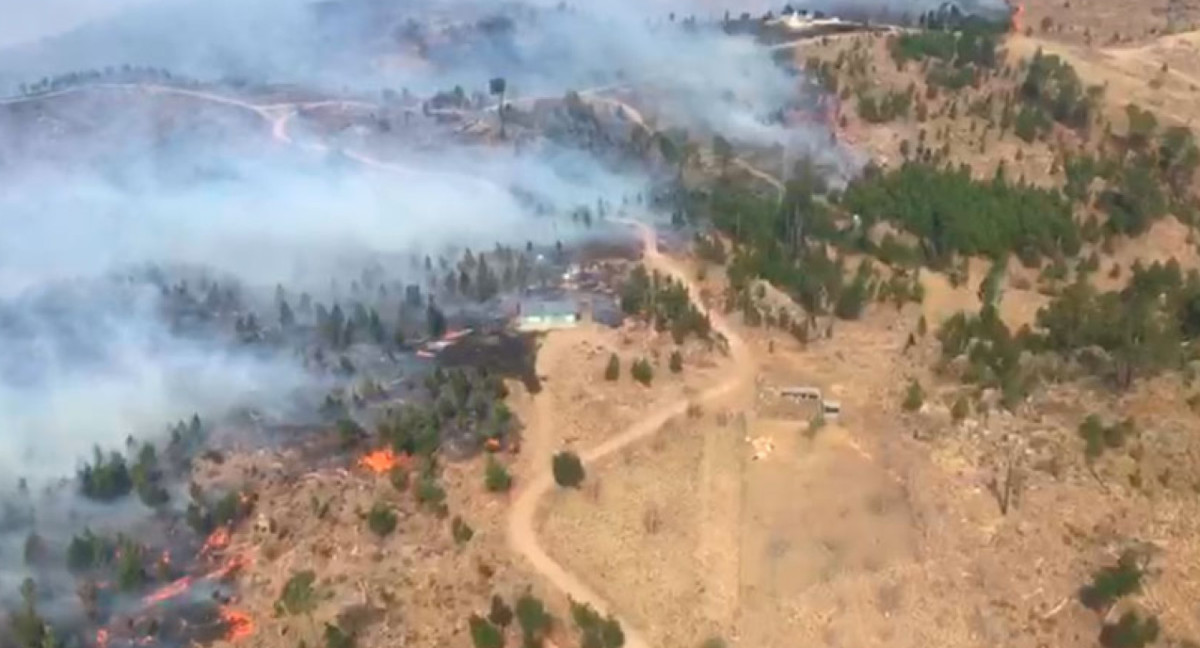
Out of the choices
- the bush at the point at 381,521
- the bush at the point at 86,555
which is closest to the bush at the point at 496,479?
the bush at the point at 381,521

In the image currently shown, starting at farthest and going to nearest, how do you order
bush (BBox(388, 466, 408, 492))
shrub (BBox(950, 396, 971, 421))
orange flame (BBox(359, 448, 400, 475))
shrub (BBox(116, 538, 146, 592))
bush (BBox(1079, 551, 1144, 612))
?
shrub (BBox(950, 396, 971, 421))
orange flame (BBox(359, 448, 400, 475))
bush (BBox(388, 466, 408, 492))
shrub (BBox(116, 538, 146, 592))
bush (BBox(1079, 551, 1144, 612))

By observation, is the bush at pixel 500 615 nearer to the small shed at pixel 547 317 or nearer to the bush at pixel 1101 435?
the small shed at pixel 547 317

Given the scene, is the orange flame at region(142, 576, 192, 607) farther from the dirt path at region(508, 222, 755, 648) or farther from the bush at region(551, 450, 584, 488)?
the bush at region(551, 450, 584, 488)

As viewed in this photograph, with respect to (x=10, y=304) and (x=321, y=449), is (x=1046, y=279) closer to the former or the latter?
(x=321, y=449)

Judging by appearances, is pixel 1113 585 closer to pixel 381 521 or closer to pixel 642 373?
pixel 642 373

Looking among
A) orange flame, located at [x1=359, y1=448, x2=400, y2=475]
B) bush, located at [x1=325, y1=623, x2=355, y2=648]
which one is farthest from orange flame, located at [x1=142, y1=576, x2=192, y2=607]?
orange flame, located at [x1=359, y1=448, x2=400, y2=475]

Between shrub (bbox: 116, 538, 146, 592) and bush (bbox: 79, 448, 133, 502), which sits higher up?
bush (bbox: 79, 448, 133, 502)

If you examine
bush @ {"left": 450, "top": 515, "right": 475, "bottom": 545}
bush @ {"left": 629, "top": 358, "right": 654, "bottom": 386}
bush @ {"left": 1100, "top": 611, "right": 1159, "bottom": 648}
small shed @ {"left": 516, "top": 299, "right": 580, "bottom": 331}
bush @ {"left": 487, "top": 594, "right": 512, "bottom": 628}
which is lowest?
bush @ {"left": 1100, "top": 611, "right": 1159, "bottom": 648}

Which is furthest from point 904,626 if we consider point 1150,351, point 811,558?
point 1150,351
